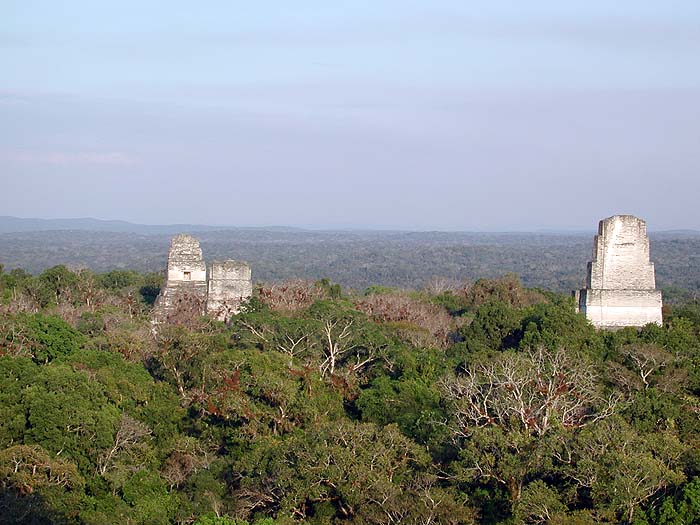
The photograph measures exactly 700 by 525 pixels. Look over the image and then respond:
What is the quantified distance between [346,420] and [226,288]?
870 centimetres

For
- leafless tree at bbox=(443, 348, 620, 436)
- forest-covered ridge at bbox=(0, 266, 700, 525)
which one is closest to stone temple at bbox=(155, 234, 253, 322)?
forest-covered ridge at bbox=(0, 266, 700, 525)

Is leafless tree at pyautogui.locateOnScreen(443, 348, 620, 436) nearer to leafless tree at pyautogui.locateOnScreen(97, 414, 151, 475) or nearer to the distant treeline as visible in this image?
leafless tree at pyautogui.locateOnScreen(97, 414, 151, 475)

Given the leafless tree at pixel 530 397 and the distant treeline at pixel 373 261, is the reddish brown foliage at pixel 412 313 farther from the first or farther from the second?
the distant treeline at pixel 373 261

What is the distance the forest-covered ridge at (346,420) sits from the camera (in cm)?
1223

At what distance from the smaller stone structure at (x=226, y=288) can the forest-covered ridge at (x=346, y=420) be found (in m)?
0.91

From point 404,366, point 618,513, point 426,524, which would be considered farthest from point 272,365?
point 618,513

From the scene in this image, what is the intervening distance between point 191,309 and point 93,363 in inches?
199

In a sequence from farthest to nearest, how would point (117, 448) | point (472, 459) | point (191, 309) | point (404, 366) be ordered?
point (191, 309)
point (404, 366)
point (117, 448)
point (472, 459)

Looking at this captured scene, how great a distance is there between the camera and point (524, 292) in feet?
92.1

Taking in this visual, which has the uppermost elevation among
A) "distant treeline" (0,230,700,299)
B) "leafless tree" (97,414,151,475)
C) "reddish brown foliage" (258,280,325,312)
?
"reddish brown foliage" (258,280,325,312)

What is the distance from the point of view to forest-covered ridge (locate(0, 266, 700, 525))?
12.2 meters

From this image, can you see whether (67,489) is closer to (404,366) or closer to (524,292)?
(404,366)

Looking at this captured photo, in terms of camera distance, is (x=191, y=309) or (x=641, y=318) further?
(x=191, y=309)

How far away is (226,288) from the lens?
22922mm
